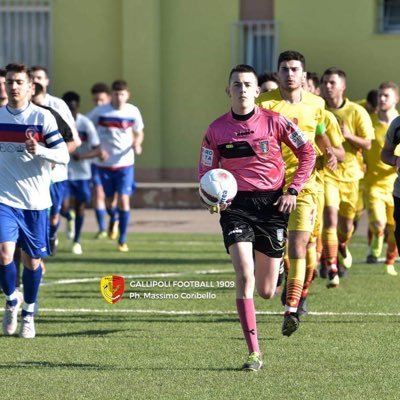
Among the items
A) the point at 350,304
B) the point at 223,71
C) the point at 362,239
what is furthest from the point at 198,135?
the point at 350,304

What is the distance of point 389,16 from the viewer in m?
26.8

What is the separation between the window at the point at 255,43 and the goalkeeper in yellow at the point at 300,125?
15.5 m

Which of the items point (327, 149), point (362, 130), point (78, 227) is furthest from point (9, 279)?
point (78, 227)

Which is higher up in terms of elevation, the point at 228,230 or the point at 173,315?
the point at 228,230

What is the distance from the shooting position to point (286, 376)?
9.44m

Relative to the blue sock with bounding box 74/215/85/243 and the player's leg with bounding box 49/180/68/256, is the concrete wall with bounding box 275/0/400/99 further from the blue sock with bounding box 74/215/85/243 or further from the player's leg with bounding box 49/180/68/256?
the player's leg with bounding box 49/180/68/256

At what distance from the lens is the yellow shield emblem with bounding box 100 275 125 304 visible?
13.8 metres

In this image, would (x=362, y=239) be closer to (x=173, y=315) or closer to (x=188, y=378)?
(x=173, y=315)

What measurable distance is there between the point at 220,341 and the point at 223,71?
16945 mm

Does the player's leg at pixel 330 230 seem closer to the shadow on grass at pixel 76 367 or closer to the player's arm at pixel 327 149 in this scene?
the player's arm at pixel 327 149

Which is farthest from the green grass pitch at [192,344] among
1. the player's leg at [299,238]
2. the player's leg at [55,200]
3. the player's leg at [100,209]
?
the player's leg at [100,209]

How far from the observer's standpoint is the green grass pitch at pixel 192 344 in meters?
9.07

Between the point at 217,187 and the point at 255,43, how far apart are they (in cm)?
1801

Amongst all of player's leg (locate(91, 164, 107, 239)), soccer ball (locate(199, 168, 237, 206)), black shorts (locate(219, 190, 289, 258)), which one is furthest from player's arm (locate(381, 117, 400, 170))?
player's leg (locate(91, 164, 107, 239))
